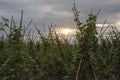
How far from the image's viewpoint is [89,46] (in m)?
8.51

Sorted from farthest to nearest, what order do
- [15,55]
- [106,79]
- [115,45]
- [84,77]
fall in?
1. [115,45]
2. [106,79]
3. [84,77]
4. [15,55]

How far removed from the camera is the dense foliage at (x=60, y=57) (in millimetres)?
8234

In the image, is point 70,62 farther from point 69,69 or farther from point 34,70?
point 34,70

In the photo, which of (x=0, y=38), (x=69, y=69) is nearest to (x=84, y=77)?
(x=69, y=69)

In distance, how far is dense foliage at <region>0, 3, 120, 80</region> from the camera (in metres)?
8.23

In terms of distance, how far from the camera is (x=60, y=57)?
29.8 feet

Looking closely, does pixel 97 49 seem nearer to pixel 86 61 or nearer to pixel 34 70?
pixel 86 61

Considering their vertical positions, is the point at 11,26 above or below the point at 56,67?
above

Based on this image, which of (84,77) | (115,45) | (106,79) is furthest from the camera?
(115,45)

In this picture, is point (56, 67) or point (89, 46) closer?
point (89, 46)

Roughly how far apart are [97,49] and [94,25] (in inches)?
30.1

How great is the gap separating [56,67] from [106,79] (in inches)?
54.9

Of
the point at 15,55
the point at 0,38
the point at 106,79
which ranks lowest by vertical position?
the point at 106,79

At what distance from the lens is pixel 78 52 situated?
8.53m
